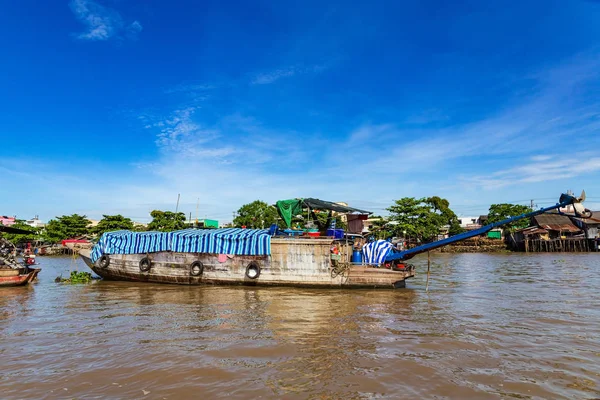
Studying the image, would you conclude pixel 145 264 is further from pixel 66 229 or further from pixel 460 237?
pixel 66 229

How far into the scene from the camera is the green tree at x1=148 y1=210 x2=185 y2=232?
51.9 meters

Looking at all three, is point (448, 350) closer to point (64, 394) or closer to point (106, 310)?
point (64, 394)

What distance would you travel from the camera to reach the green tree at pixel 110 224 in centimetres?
5066

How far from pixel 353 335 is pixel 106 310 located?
804 cm

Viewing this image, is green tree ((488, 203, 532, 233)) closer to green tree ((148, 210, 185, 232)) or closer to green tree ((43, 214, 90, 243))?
green tree ((148, 210, 185, 232))

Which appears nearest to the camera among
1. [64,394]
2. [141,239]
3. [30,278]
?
[64,394]

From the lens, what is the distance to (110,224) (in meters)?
50.7

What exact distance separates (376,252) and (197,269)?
28.4 feet

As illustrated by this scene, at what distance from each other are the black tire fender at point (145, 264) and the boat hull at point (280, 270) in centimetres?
6

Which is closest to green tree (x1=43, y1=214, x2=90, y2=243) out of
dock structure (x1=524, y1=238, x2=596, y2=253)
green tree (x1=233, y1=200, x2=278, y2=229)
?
green tree (x1=233, y1=200, x2=278, y2=229)

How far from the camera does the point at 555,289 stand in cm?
1482

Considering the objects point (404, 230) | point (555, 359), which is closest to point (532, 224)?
point (404, 230)

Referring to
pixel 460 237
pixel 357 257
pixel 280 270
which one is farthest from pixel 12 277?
pixel 460 237

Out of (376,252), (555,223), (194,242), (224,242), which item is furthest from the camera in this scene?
(555,223)
